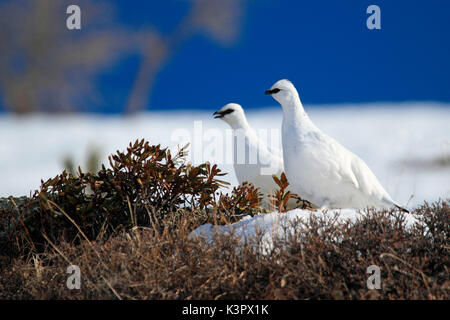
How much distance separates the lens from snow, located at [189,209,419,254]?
88.2 inches

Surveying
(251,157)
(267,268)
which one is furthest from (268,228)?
(251,157)

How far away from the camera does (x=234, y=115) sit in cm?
403

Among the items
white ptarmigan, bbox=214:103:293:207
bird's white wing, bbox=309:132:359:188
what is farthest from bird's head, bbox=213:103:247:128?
bird's white wing, bbox=309:132:359:188

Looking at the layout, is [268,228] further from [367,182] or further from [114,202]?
[114,202]

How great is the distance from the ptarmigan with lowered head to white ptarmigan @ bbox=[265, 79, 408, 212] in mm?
751

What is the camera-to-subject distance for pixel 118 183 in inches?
116

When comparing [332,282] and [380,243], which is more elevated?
[380,243]

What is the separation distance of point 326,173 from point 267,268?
1.05 m

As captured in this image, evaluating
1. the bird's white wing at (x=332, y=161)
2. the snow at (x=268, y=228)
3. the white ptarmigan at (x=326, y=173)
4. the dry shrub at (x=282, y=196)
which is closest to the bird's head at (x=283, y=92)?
the white ptarmigan at (x=326, y=173)

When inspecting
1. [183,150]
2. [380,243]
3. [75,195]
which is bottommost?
[380,243]

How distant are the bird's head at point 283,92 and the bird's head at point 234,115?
2.53ft

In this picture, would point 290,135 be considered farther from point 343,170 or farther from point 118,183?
point 118,183

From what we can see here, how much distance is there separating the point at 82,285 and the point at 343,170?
1731 mm
